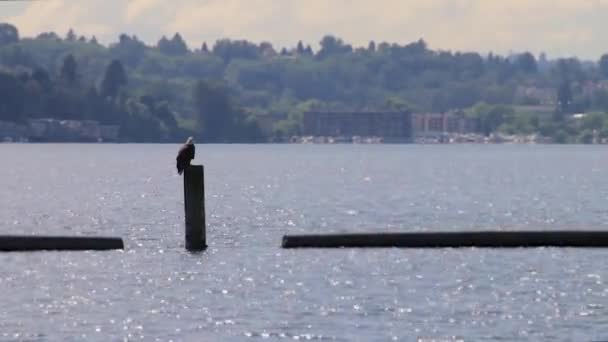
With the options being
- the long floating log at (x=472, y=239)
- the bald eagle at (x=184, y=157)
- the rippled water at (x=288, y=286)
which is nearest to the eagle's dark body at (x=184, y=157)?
the bald eagle at (x=184, y=157)

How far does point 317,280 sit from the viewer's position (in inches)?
1922

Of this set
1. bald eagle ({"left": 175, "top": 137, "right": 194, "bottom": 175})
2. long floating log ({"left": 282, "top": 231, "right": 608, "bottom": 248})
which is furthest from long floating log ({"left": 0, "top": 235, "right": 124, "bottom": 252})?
long floating log ({"left": 282, "top": 231, "right": 608, "bottom": 248})

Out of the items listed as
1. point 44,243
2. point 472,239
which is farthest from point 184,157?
point 472,239

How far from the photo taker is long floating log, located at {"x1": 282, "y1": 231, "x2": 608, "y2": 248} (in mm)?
50875

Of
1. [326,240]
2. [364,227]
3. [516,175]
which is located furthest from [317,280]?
[516,175]

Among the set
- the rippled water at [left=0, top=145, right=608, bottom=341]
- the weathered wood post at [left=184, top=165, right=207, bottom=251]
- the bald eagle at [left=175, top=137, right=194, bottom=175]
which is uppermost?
the bald eagle at [left=175, top=137, right=194, bottom=175]

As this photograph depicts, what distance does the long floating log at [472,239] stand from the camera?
50.9 m

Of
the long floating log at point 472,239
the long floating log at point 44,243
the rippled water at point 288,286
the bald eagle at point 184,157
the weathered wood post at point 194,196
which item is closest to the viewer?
the rippled water at point 288,286

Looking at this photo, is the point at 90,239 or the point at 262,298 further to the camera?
the point at 90,239

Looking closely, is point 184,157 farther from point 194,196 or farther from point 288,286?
point 288,286

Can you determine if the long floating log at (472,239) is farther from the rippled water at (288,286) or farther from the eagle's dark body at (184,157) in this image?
the eagle's dark body at (184,157)

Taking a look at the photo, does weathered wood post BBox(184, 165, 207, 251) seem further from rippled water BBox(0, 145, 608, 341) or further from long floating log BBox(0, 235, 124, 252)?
long floating log BBox(0, 235, 124, 252)

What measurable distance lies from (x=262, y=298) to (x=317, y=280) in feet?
11.0

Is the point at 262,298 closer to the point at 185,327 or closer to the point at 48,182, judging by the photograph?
the point at 185,327
